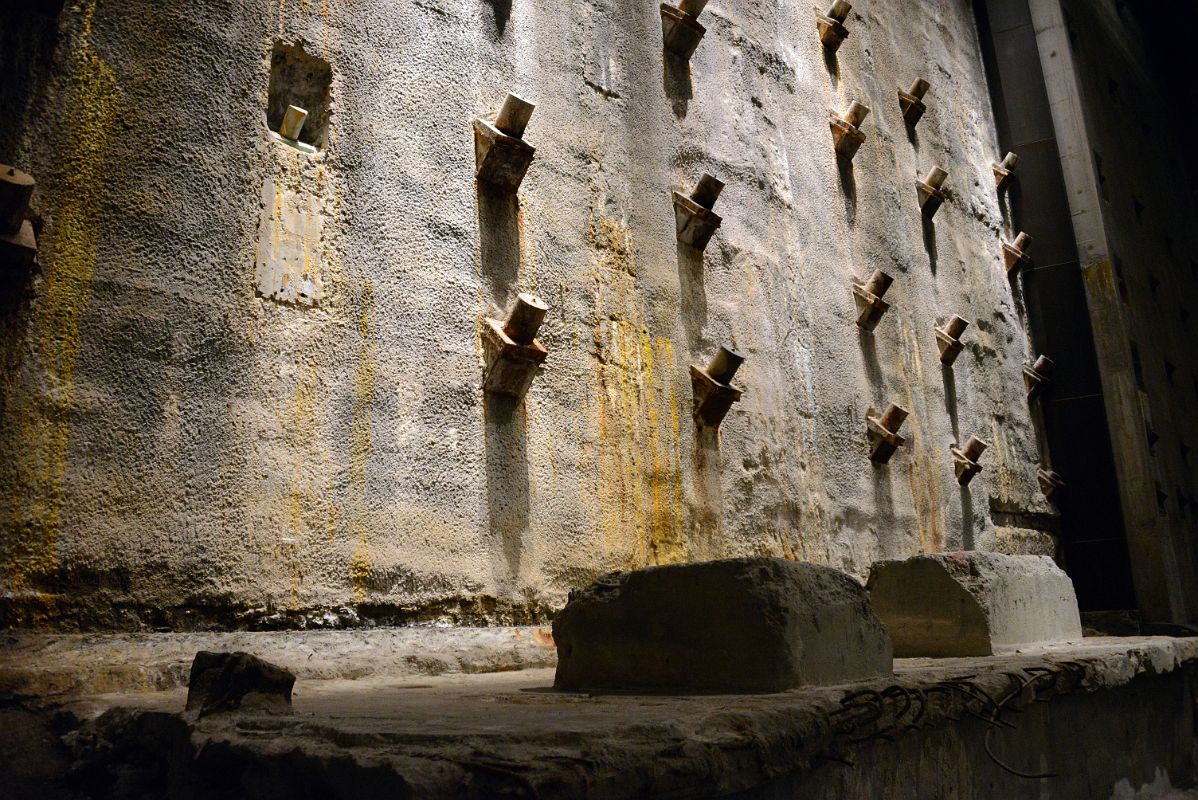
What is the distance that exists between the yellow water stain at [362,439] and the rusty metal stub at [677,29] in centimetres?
242

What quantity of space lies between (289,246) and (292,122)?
454 millimetres

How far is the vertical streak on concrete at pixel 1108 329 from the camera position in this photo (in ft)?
23.8

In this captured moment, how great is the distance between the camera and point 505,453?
3539 mm

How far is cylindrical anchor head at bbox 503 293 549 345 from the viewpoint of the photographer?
11.7 ft

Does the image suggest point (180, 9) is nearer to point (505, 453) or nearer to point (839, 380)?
point (505, 453)

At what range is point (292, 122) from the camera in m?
3.23

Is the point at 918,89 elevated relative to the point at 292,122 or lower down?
elevated

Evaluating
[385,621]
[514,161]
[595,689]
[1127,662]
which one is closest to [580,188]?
[514,161]

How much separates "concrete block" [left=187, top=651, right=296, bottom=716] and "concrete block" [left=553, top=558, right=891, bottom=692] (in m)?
0.86

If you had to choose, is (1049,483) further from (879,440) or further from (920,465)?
(879,440)

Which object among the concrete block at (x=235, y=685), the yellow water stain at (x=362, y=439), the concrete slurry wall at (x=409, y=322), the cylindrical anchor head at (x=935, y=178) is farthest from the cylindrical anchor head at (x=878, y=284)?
the concrete block at (x=235, y=685)

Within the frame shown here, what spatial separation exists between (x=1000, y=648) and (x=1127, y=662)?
422 millimetres

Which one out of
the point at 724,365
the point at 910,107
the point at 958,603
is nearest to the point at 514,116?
the point at 724,365

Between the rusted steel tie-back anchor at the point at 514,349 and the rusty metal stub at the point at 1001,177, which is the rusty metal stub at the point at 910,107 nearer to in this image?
the rusty metal stub at the point at 1001,177
